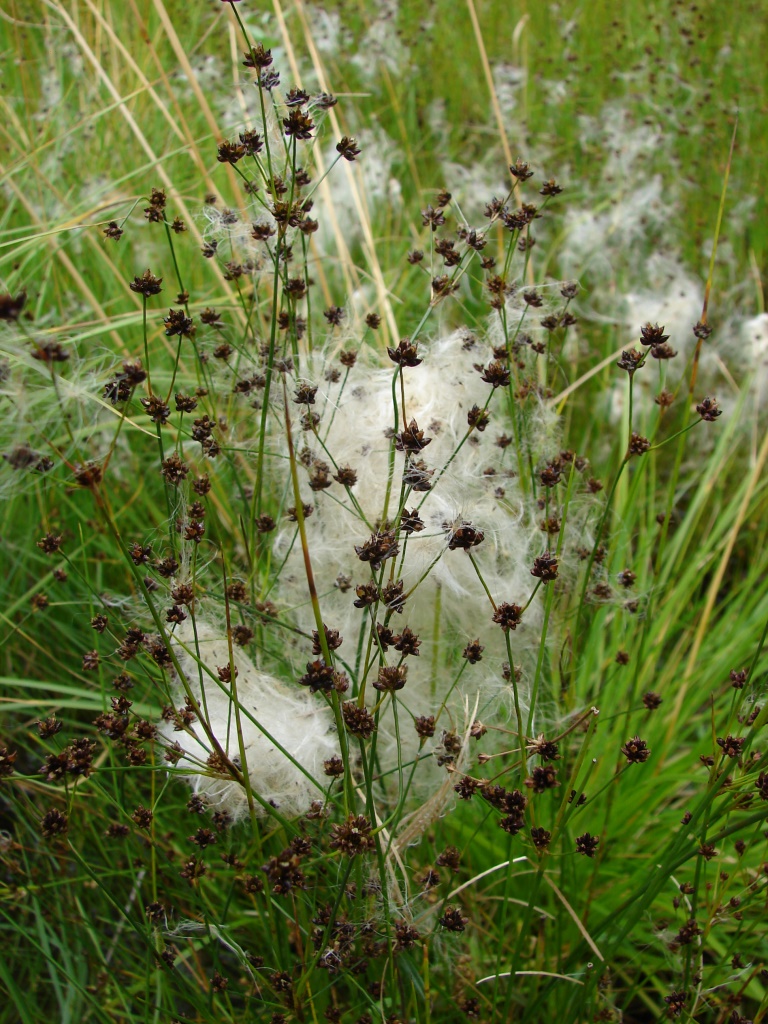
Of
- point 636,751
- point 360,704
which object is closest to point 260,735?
point 360,704

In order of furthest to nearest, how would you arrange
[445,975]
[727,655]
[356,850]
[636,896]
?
[727,655]
[445,975]
[636,896]
[356,850]

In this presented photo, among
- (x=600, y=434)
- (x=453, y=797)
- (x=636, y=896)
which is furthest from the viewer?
(x=600, y=434)

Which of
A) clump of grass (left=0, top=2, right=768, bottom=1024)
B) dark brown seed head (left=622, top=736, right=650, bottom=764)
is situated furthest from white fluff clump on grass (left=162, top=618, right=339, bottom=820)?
dark brown seed head (left=622, top=736, right=650, bottom=764)

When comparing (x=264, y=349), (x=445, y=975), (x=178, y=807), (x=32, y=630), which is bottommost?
(x=445, y=975)

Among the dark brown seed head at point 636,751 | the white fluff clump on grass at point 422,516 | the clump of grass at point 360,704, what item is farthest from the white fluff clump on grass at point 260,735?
the dark brown seed head at point 636,751

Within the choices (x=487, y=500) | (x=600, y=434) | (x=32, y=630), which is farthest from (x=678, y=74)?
(x=32, y=630)

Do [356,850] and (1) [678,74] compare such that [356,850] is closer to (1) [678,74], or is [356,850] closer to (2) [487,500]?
(2) [487,500]

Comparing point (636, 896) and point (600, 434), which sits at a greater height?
point (600, 434)

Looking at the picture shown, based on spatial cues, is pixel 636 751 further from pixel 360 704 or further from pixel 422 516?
pixel 422 516

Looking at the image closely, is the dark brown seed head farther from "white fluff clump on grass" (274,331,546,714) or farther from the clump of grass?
"white fluff clump on grass" (274,331,546,714)

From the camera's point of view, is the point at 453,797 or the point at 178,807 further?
the point at 178,807
